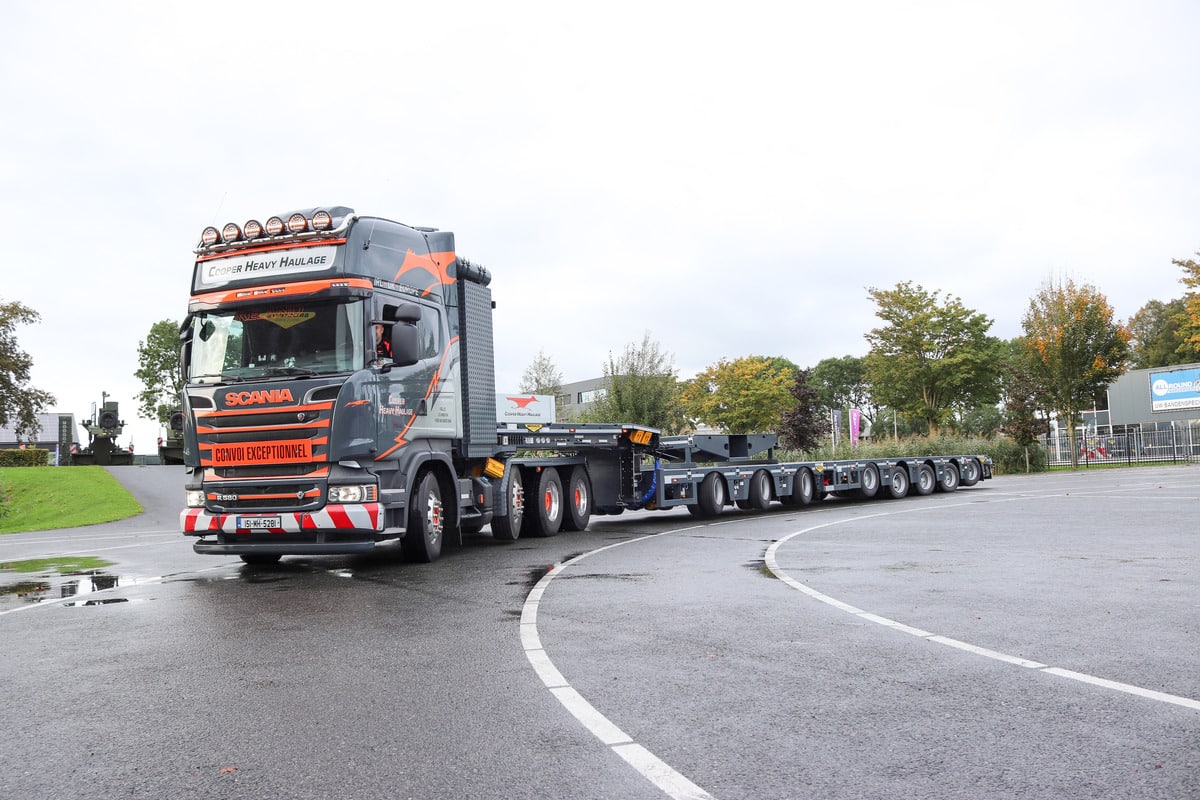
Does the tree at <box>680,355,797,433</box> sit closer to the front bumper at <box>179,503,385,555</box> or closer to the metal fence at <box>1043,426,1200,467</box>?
the metal fence at <box>1043,426,1200,467</box>

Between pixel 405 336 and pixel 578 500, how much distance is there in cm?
732

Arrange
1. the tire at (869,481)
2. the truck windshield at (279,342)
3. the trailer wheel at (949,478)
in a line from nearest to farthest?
the truck windshield at (279,342) → the tire at (869,481) → the trailer wheel at (949,478)

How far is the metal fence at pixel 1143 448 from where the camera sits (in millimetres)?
51656

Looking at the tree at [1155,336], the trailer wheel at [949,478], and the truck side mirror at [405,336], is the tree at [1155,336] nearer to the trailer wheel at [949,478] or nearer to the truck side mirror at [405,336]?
the trailer wheel at [949,478]

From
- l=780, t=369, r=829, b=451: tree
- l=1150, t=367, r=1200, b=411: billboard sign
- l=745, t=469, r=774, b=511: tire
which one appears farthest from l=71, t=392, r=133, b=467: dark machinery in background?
l=1150, t=367, r=1200, b=411: billboard sign

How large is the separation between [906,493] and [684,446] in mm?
8964

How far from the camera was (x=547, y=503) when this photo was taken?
16.8 m

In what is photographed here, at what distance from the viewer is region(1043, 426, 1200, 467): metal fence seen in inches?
2034

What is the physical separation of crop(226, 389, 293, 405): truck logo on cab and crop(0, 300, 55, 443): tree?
141 feet

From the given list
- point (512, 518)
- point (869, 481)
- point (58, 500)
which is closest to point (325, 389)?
point (512, 518)

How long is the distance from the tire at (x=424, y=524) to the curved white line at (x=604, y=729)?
468cm

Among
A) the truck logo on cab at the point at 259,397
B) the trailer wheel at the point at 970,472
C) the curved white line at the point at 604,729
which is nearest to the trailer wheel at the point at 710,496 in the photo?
the truck logo on cab at the point at 259,397

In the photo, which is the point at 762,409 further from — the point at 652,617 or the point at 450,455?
the point at 652,617

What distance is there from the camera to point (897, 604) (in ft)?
27.0
